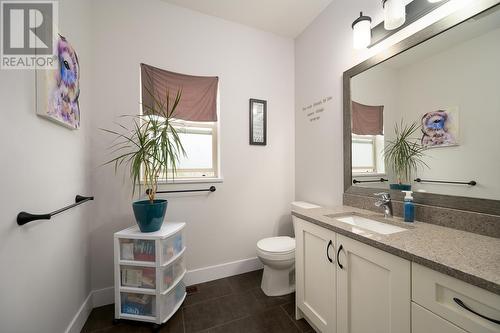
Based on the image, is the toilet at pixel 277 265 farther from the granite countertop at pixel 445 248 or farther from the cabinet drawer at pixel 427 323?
the cabinet drawer at pixel 427 323

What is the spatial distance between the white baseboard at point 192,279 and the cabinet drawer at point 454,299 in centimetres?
167

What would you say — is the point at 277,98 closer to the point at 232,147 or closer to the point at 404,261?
the point at 232,147

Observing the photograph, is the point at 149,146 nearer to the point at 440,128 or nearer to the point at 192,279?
the point at 192,279

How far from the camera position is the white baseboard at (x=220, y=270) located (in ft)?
6.31

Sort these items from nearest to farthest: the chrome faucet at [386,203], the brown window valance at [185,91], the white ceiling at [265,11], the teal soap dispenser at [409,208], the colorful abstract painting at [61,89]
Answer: the colorful abstract painting at [61,89] → the teal soap dispenser at [409,208] → the chrome faucet at [386,203] → the brown window valance at [185,91] → the white ceiling at [265,11]

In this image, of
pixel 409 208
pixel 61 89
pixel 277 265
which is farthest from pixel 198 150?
pixel 409 208

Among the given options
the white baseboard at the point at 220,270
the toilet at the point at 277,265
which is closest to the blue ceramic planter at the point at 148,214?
the white baseboard at the point at 220,270

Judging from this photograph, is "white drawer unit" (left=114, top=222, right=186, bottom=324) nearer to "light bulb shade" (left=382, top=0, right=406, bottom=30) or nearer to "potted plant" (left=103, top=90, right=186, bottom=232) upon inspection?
"potted plant" (left=103, top=90, right=186, bottom=232)

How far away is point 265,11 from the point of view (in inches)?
77.7

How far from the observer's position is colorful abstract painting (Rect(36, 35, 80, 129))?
Result: 94 centimetres

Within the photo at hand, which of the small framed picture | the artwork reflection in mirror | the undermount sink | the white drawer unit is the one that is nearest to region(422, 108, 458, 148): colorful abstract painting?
the artwork reflection in mirror

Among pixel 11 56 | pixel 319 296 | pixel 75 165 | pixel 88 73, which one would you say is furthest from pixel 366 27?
pixel 75 165

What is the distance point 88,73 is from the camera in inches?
61.6

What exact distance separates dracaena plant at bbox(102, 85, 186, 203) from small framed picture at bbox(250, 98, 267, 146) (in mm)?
798
